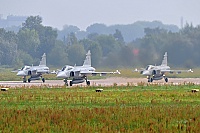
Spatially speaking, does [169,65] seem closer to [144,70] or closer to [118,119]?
[144,70]

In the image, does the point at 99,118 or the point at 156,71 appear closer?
the point at 99,118

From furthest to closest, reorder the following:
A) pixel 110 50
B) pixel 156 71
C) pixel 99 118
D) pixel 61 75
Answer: pixel 110 50 < pixel 156 71 < pixel 61 75 < pixel 99 118

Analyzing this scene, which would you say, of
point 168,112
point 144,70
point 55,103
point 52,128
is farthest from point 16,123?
point 144,70

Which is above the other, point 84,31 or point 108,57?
point 84,31

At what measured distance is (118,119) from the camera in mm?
21500

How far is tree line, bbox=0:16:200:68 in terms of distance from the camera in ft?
210

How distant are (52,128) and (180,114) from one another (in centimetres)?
520

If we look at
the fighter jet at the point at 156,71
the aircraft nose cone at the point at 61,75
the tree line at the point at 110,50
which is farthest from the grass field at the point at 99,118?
the tree line at the point at 110,50

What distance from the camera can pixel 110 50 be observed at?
80312 mm

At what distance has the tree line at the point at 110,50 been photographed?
64125 millimetres

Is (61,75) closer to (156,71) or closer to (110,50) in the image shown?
(156,71)


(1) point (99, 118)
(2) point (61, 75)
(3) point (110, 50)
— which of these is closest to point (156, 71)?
(2) point (61, 75)

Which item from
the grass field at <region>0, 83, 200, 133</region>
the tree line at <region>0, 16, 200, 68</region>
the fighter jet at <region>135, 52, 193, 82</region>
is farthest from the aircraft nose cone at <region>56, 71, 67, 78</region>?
the grass field at <region>0, 83, 200, 133</region>

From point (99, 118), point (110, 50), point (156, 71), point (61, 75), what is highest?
point (110, 50)
